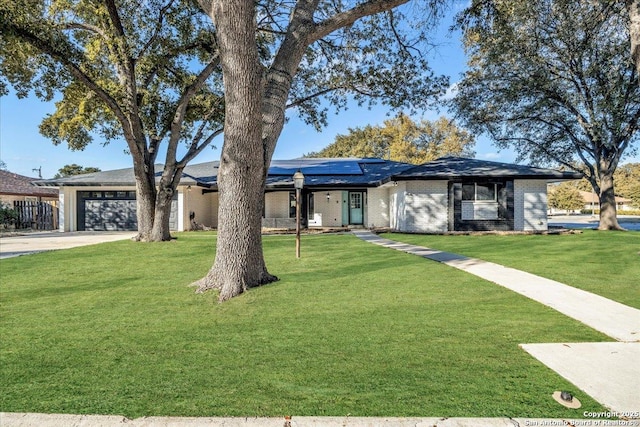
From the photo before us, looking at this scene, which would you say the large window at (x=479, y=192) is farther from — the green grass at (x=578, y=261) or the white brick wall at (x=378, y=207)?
the white brick wall at (x=378, y=207)

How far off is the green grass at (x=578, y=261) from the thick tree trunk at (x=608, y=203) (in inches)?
305

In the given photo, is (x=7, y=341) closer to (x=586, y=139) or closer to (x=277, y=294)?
(x=277, y=294)

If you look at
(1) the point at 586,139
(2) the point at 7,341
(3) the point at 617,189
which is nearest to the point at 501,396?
(2) the point at 7,341

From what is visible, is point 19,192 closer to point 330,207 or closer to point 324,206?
point 324,206

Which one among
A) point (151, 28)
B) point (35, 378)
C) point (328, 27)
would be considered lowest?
point (35, 378)

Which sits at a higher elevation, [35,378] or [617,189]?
A: [617,189]

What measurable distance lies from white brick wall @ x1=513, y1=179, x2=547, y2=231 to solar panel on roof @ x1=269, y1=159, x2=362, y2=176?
818 cm

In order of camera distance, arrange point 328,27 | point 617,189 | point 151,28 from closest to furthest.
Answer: point 328,27
point 151,28
point 617,189

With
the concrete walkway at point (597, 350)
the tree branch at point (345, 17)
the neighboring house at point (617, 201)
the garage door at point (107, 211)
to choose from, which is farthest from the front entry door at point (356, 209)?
the neighboring house at point (617, 201)

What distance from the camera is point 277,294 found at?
5.25m

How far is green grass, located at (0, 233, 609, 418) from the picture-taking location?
7.84ft

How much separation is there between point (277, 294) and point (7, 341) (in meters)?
3.02

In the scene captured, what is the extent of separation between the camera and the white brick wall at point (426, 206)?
53.2 ft

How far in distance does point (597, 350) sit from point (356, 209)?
678 inches
